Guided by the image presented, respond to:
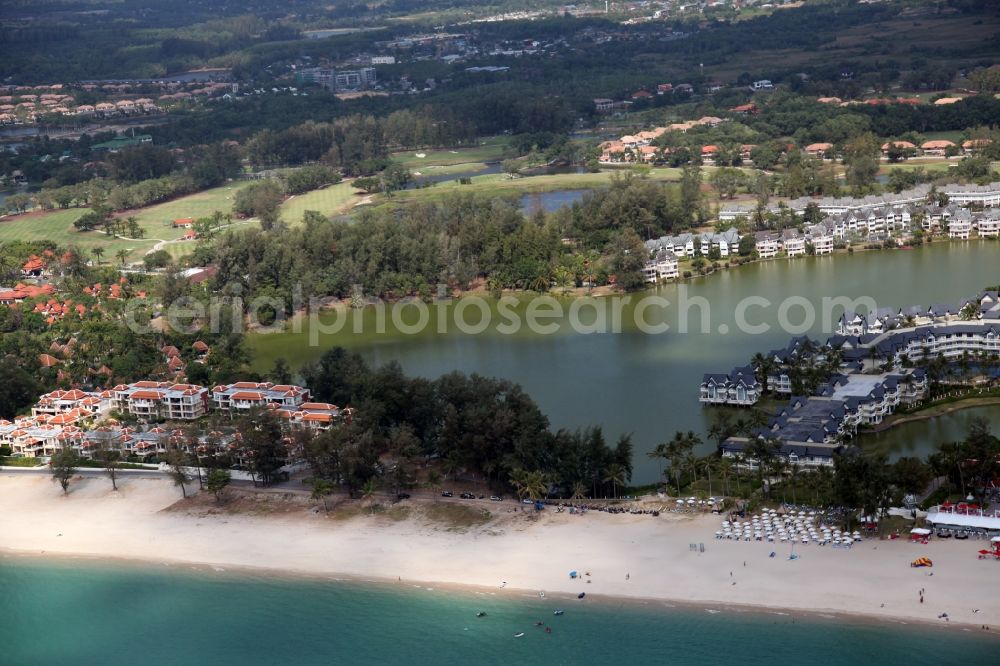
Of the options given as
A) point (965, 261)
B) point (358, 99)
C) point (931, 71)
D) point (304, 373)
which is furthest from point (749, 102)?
point (304, 373)

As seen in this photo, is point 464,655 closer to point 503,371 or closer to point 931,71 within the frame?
point 503,371

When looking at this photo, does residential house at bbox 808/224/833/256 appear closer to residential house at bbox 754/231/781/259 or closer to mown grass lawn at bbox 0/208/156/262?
residential house at bbox 754/231/781/259

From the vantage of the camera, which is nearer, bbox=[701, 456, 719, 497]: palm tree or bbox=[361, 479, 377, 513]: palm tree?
bbox=[701, 456, 719, 497]: palm tree

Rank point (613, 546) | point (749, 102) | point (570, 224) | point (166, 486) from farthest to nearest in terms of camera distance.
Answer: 1. point (749, 102)
2. point (570, 224)
3. point (166, 486)
4. point (613, 546)

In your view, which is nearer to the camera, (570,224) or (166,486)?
(166,486)

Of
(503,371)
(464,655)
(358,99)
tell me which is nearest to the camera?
(464,655)

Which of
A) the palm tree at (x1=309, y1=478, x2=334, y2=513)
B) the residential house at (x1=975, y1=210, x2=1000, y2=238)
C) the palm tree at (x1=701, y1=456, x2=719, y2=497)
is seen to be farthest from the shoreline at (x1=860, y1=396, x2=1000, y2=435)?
the residential house at (x1=975, y1=210, x2=1000, y2=238)
